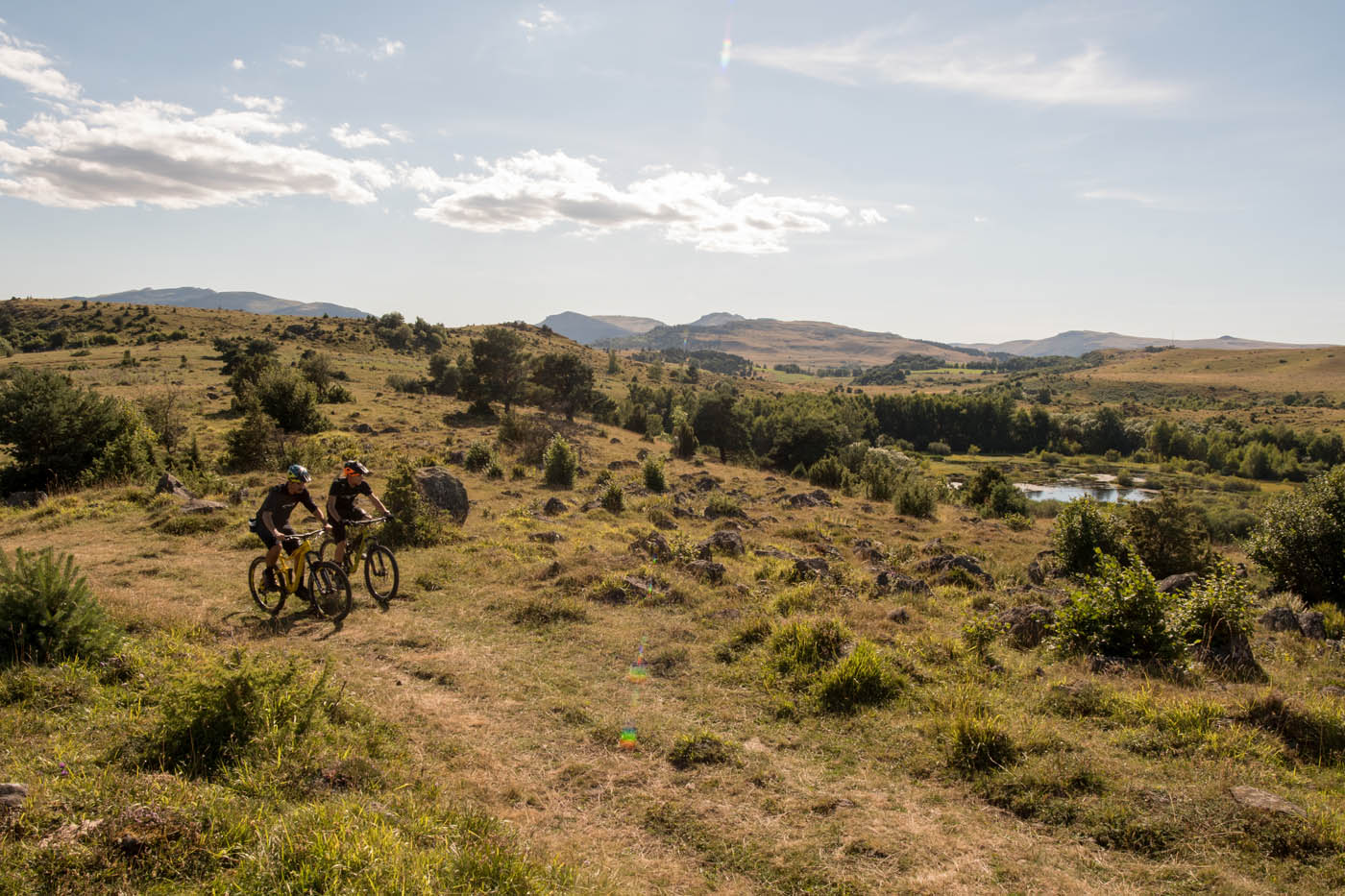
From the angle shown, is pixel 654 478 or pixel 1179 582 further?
pixel 654 478

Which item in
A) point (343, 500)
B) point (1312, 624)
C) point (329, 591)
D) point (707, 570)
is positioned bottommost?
point (1312, 624)

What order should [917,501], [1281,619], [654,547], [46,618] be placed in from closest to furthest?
1. [46,618]
2. [1281,619]
3. [654,547]
4. [917,501]

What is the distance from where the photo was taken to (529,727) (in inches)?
295

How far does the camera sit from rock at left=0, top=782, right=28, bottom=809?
427 cm

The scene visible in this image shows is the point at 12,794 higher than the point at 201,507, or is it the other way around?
the point at 12,794

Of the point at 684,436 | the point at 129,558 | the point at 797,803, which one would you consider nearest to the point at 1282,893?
the point at 797,803

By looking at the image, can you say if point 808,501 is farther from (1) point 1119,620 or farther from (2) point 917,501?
(1) point 1119,620

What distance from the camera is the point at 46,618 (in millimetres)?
7102

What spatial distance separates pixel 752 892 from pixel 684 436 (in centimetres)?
5165

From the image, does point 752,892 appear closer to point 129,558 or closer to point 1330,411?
point 129,558

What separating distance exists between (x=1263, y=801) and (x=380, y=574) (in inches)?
496

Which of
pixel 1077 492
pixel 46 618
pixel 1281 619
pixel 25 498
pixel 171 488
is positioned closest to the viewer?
pixel 46 618

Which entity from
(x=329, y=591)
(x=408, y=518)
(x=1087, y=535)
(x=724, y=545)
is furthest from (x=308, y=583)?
(x=1087, y=535)

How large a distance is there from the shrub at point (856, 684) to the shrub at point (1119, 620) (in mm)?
3879
